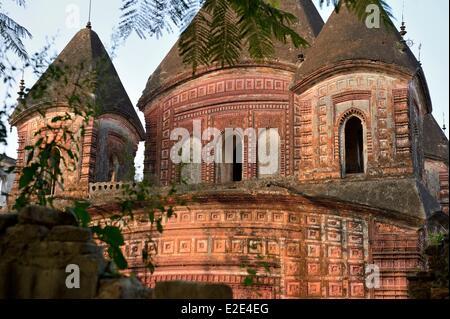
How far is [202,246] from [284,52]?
4.85 metres

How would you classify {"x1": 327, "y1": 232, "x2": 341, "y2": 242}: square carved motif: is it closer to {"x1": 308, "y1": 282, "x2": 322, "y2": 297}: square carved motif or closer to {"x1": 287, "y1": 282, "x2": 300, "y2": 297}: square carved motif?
{"x1": 308, "y1": 282, "x2": 322, "y2": 297}: square carved motif

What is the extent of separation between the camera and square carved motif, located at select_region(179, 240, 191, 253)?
1034 centimetres

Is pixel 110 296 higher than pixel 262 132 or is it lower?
lower

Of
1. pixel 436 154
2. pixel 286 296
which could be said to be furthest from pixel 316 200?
pixel 436 154

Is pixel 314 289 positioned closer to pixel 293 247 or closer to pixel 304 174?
pixel 293 247

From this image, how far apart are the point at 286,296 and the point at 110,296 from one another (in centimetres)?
700

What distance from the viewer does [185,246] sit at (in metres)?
10.4

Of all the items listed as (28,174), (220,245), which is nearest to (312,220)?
(220,245)

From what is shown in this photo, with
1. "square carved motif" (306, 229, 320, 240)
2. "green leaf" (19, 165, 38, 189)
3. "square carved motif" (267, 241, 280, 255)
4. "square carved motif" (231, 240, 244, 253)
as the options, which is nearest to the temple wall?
"square carved motif" (306, 229, 320, 240)

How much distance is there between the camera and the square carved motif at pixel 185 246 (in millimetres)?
10344

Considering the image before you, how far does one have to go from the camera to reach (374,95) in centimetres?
1110

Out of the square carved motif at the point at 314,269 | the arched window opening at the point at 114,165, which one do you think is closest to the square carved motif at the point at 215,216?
the square carved motif at the point at 314,269

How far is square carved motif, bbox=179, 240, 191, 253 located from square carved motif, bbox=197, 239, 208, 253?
0.17m
